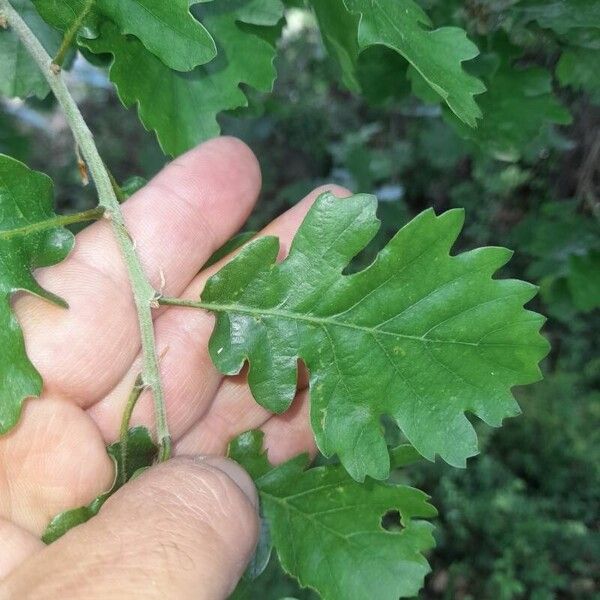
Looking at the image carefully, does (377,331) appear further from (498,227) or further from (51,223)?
(498,227)

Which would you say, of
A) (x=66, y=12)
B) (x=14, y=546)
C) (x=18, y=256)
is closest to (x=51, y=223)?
(x=18, y=256)

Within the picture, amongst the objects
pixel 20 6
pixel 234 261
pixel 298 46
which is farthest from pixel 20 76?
pixel 298 46

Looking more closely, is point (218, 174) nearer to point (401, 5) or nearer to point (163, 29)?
point (163, 29)

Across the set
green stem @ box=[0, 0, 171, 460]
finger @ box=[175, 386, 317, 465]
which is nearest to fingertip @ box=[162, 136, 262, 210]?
green stem @ box=[0, 0, 171, 460]

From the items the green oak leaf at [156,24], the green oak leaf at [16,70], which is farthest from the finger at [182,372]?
the green oak leaf at [16,70]

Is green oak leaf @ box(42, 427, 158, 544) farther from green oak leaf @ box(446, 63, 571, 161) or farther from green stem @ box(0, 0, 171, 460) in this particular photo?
green oak leaf @ box(446, 63, 571, 161)

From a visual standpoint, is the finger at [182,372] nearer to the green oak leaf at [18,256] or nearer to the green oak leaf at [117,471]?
the green oak leaf at [117,471]

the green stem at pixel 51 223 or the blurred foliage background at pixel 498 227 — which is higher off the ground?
the green stem at pixel 51 223
